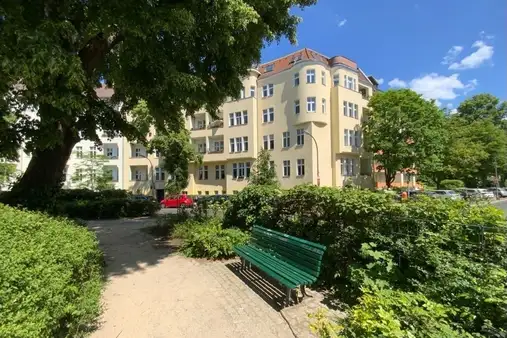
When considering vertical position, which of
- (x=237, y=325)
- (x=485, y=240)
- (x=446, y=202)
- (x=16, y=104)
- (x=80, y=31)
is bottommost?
(x=237, y=325)

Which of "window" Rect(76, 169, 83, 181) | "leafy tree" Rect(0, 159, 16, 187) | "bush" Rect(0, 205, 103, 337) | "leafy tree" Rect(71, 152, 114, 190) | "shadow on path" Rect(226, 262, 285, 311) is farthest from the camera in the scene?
"window" Rect(76, 169, 83, 181)

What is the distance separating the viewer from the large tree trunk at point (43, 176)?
811 centimetres

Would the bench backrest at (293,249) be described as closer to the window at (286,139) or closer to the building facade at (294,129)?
the building facade at (294,129)

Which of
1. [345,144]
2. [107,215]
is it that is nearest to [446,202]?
[107,215]

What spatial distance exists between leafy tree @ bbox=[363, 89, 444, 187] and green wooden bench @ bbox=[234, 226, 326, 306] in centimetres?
2916

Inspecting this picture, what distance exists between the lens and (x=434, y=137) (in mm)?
33281

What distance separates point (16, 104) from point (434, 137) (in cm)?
3569

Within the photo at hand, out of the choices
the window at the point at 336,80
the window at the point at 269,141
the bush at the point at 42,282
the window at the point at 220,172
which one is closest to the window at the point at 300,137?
the window at the point at 269,141

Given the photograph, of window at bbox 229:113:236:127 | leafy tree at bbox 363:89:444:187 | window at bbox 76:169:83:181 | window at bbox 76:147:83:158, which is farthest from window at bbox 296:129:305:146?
window at bbox 76:169:83:181

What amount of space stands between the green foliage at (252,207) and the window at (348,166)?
2563 cm

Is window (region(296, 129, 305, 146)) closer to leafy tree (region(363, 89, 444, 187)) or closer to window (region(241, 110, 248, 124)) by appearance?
window (region(241, 110, 248, 124))

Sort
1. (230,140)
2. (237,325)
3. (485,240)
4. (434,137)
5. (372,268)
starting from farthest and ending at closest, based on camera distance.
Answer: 1. (230,140)
2. (434,137)
3. (372,268)
4. (237,325)
5. (485,240)

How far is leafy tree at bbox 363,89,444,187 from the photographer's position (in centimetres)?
3253

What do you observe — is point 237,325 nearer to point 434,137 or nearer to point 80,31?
point 80,31
